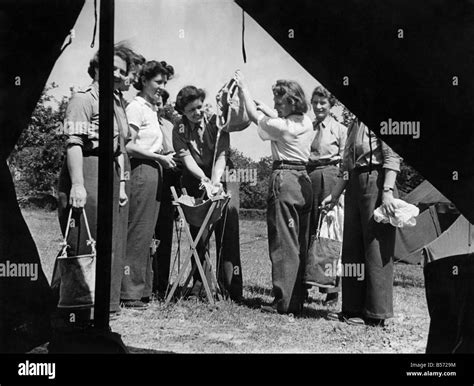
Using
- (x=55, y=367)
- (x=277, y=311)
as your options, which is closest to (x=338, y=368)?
(x=277, y=311)

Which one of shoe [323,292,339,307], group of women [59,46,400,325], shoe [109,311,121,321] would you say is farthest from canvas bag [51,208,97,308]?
shoe [323,292,339,307]

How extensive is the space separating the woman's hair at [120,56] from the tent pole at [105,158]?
2.40ft

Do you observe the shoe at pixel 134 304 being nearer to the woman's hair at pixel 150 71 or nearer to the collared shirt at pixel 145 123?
the collared shirt at pixel 145 123

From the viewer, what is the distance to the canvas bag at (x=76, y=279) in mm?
4109

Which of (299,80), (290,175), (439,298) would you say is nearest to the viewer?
(439,298)

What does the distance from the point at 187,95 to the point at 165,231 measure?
1020 millimetres

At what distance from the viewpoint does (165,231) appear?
5.34 meters

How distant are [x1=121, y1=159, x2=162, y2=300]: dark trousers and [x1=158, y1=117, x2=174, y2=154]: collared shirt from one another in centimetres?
18

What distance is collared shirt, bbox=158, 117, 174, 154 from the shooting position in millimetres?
5243

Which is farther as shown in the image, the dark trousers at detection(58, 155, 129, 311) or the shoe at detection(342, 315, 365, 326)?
the shoe at detection(342, 315, 365, 326)

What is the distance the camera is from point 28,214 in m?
4.33

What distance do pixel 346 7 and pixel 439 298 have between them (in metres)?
1.57

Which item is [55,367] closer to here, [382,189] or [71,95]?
[71,95]

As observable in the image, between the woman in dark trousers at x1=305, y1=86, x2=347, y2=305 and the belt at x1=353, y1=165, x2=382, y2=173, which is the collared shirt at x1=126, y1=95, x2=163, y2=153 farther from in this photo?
the belt at x1=353, y1=165, x2=382, y2=173
